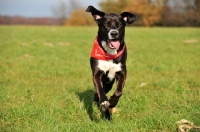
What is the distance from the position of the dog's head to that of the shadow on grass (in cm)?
116

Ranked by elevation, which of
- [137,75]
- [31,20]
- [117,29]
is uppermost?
[117,29]

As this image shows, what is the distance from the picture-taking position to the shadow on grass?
478 centimetres

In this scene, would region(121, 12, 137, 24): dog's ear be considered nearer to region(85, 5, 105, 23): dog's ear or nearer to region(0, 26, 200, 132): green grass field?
region(85, 5, 105, 23): dog's ear

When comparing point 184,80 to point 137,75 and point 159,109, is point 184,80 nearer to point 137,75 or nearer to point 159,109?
point 137,75

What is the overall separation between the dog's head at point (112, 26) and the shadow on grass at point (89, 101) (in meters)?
1.16

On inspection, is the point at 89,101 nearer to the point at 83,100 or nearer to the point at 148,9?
the point at 83,100

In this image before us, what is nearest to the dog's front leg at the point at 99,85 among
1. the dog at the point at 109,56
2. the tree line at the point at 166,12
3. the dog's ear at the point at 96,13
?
the dog at the point at 109,56

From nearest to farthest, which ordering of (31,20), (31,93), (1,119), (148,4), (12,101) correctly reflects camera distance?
(1,119) → (12,101) → (31,93) → (148,4) → (31,20)

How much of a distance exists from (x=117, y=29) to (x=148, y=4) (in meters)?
66.6

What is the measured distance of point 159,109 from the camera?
510 centimetres

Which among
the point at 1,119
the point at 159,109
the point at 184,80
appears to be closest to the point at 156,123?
the point at 159,109

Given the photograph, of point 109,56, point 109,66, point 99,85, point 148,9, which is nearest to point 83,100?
A: point 99,85

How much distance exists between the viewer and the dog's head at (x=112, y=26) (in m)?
4.66

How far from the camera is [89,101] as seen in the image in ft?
18.4
